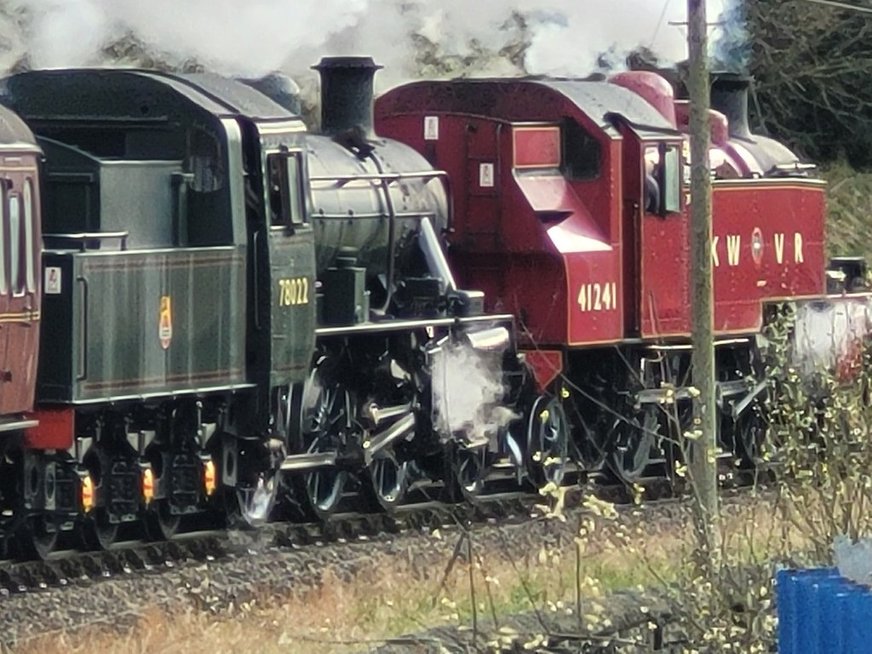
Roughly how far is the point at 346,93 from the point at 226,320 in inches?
109

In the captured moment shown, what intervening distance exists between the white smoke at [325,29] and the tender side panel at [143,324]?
5997 millimetres

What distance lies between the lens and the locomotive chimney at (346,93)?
15953 mm

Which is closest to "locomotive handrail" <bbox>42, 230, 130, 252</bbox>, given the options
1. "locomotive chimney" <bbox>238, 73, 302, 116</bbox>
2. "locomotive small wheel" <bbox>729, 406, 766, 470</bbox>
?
"locomotive chimney" <bbox>238, 73, 302, 116</bbox>

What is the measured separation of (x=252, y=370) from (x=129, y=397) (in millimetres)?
1292

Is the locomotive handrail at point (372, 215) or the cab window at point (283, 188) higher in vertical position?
the cab window at point (283, 188)

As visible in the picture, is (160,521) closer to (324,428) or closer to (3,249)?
(324,428)

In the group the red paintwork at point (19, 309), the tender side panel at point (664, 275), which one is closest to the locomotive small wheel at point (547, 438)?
the tender side panel at point (664, 275)

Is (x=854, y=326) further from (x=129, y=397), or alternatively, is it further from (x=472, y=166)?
(x=129, y=397)

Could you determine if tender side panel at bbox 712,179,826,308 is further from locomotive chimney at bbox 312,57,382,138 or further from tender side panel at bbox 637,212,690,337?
locomotive chimney at bbox 312,57,382,138

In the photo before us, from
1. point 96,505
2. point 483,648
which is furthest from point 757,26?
point 483,648

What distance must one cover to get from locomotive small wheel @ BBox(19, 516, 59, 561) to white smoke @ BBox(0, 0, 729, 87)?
7.14 meters

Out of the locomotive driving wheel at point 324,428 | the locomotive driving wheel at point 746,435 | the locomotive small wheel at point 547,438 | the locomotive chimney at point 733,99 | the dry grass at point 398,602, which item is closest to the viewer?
the dry grass at point 398,602

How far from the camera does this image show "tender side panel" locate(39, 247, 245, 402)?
41.0 ft

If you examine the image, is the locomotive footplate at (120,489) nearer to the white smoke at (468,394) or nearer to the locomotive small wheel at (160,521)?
the locomotive small wheel at (160,521)
